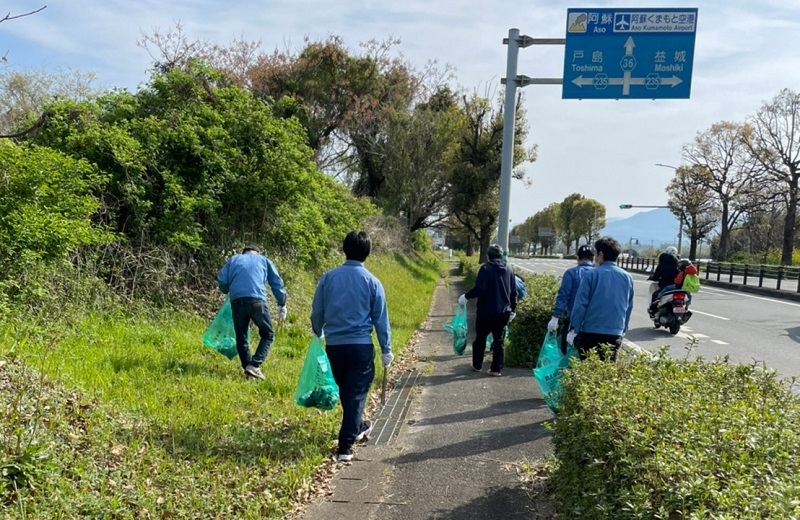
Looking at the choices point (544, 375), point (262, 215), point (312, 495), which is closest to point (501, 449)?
point (544, 375)

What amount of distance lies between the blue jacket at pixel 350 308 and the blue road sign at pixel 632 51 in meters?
7.98

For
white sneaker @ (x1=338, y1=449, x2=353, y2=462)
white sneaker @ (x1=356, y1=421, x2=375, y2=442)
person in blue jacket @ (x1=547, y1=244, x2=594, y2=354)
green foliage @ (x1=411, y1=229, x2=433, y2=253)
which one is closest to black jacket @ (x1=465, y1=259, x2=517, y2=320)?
person in blue jacket @ (x1=547, y1=244, x2=594, y2=354)

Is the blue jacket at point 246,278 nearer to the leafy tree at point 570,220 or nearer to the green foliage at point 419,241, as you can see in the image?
the green foliage at point 419,241

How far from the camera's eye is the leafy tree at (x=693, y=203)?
43062mm

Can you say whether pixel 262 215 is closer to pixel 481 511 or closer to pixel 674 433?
pixel 481 511

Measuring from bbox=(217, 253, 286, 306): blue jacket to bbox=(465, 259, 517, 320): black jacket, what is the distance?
103 inches

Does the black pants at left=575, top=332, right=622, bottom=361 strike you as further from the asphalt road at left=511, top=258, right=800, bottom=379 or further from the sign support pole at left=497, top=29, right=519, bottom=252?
the sign support pole at left=497, top=29, right=519, bottom=252

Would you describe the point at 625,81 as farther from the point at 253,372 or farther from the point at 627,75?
the point at 253,372

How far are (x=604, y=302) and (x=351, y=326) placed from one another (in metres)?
2.41

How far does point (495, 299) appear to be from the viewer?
7.07 metres

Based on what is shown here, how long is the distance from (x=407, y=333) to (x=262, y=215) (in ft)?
11.5

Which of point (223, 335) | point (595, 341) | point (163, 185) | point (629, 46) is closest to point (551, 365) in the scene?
point (595, 341)

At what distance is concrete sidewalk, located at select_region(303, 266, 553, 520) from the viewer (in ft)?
11.9

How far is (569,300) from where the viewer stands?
19.8 ft
